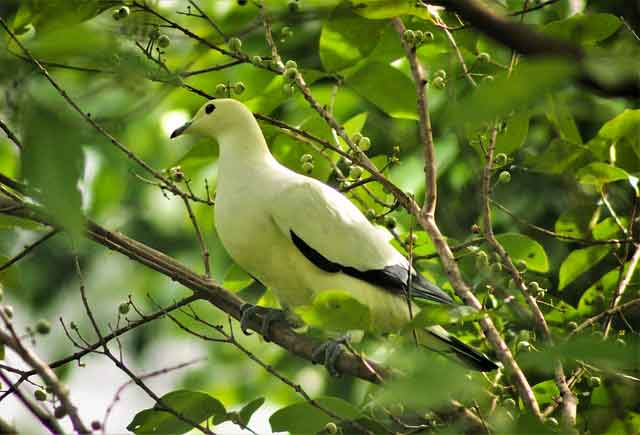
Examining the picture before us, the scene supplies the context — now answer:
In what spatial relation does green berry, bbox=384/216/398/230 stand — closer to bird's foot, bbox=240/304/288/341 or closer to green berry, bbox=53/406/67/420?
bird's foot, bbox=240/304/288/341

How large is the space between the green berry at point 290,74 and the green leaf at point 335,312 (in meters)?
0.87

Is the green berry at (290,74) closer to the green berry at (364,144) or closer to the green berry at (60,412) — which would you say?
the green berry at (364,144)

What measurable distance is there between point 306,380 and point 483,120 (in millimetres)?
3591

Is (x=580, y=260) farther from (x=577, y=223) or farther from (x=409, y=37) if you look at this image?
(x=409, y=37)

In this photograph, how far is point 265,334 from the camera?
2535 mm

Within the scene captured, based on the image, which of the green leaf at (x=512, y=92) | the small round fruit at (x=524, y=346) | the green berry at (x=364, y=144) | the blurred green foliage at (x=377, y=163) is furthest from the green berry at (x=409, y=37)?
the green leaf at (x=512, y=92)

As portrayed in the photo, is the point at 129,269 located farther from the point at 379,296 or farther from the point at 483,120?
the point at 483,120

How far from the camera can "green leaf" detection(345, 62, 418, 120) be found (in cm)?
241

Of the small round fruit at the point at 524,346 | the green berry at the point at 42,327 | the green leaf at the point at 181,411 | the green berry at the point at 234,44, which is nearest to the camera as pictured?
the green berry at the point at 42,327

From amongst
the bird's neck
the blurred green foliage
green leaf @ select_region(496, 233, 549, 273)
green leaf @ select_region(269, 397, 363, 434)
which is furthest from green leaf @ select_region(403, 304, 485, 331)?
the bird's neck

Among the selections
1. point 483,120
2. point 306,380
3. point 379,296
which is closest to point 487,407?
point 379,296

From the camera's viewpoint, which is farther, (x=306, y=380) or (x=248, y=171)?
(x=306, y=380)

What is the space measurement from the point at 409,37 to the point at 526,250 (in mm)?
685

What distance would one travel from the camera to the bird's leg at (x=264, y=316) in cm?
253
